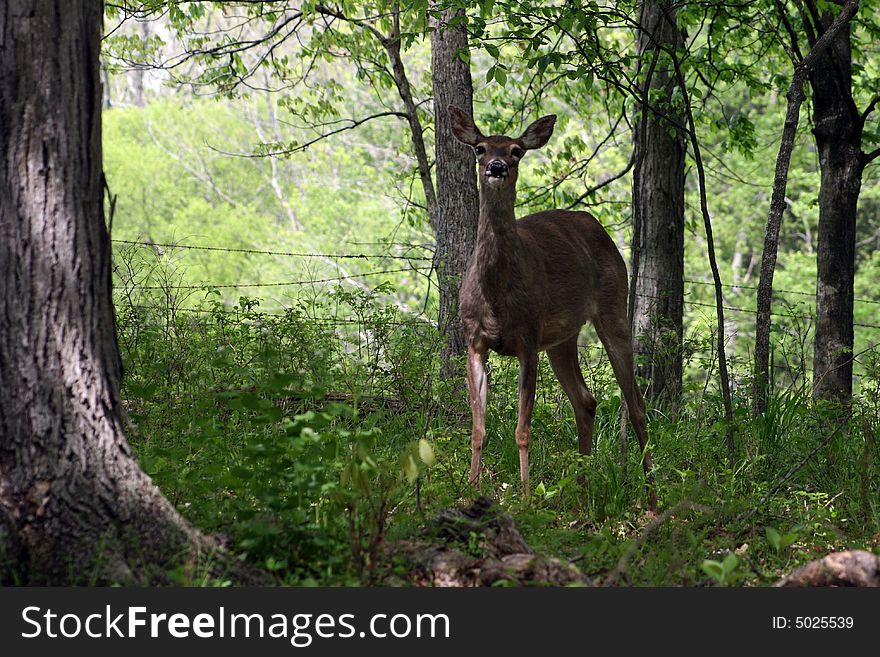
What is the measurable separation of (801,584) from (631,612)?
689 millimetres

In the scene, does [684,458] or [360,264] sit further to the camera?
[360,264]

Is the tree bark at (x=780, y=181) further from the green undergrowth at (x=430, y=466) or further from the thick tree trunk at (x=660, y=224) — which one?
the thick tree trunk at (x=660, y=224)

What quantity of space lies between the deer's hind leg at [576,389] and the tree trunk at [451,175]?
129 cm

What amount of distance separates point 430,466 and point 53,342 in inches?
61.7

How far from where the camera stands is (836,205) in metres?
7.76

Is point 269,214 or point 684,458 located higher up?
point 269,214

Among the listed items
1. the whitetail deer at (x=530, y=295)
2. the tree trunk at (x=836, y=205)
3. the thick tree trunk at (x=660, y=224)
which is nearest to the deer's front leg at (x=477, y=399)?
the whitetail deer at (x=530, y=295)

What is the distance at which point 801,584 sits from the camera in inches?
138

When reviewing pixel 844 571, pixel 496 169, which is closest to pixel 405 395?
pixel 496 169

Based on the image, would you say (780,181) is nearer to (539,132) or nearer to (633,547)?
(539,132)

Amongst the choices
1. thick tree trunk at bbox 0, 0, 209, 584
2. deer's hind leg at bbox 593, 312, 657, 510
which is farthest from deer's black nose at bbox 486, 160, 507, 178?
thick tree trunk at bbox 0, 0, 209, 584

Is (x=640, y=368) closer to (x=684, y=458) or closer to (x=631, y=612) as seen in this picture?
(x=684, y=458)

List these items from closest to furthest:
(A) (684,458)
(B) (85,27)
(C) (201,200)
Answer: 1. (B) (85,27)
2. (A) (684,458)
3. (C) (201,200)

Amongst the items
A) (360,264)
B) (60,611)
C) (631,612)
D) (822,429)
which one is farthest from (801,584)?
(360,264)
